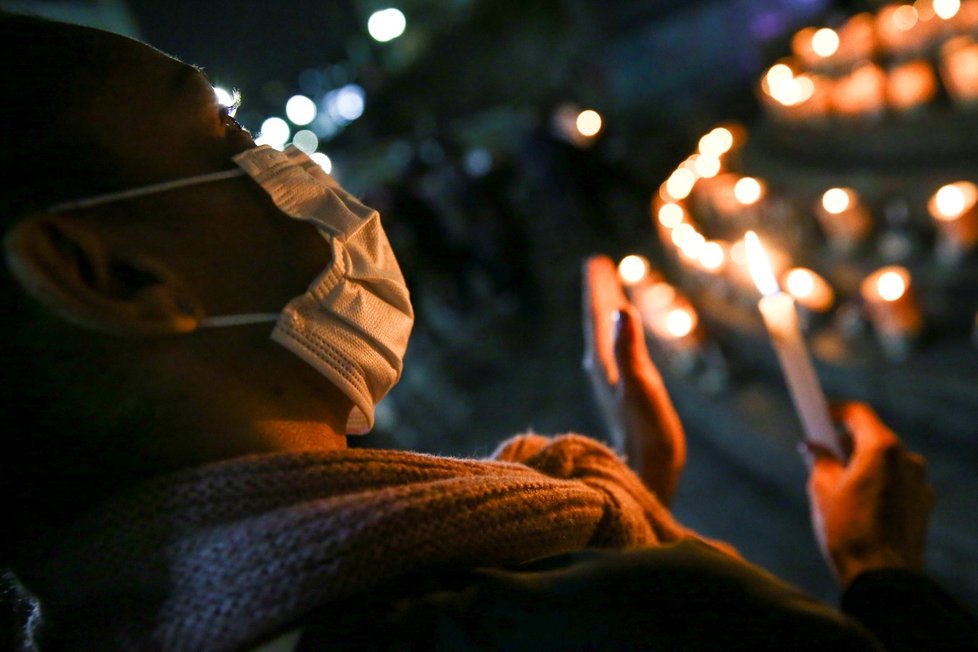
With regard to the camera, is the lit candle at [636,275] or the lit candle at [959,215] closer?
the lit candle at [959,215]

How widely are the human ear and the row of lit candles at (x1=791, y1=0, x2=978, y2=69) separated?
16.3ft

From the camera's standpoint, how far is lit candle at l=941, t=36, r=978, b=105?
375 centimetres

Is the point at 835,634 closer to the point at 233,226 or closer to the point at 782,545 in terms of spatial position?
the point at 233,226

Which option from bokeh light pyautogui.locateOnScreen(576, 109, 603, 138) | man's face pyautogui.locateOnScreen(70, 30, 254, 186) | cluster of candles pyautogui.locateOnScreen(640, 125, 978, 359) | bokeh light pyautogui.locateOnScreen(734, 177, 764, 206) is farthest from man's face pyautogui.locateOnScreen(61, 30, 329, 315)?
bokeh light pyautogui.locateOnScreen(576, 109, 603, 138)

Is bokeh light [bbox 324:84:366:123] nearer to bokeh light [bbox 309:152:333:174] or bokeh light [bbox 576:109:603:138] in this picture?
bokeh light [bbox 576:109:603:138]

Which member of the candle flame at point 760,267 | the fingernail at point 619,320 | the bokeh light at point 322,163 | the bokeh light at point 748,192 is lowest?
the fingernail at point 619,320

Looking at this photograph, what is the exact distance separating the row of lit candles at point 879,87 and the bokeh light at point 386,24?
21683 mm

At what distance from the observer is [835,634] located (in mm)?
917

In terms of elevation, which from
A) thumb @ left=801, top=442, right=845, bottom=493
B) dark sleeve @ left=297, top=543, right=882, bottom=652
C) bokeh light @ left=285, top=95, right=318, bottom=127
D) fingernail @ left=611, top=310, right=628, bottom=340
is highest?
bokeh light @ left=285, top=95, right=318, bottom=127

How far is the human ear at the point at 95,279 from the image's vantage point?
84 centimetres

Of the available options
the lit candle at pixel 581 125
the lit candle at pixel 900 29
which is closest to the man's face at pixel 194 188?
the lit candle at pixel 900 29

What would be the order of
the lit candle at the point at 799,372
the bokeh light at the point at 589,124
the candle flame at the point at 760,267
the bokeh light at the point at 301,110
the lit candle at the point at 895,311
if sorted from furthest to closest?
the bokeh light at the point at 301,110
the bokeh light at the point at 589,124
the lit candle at the point at 895,311
the candle flame at the point at 760,267
the lit candle at the point at 799,372

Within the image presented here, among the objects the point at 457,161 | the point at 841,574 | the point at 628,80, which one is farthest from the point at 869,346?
the point at 628,80

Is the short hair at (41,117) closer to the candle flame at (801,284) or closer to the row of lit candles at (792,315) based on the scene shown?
the row of lit candles at (792,315)
